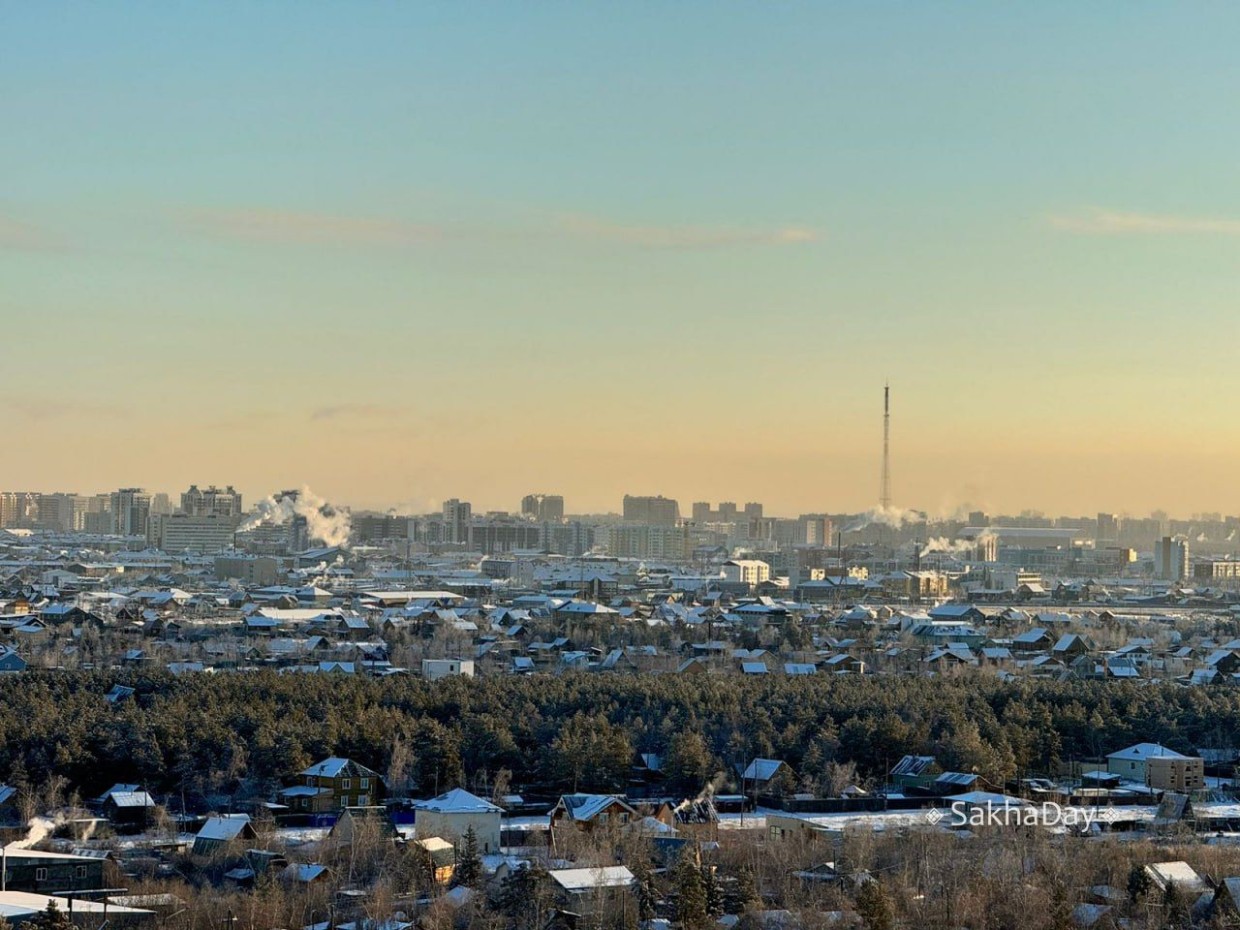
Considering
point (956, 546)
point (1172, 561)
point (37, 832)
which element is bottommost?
point (37, 832)

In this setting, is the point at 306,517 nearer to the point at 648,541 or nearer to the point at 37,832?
the point at 648,541

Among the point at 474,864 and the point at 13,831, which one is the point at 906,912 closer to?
the point at 474,864

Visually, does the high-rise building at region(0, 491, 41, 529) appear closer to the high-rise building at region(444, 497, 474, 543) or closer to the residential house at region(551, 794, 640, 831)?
the high-rise building at region(444, 497, 474, 543)

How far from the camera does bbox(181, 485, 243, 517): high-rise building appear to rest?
5480cm

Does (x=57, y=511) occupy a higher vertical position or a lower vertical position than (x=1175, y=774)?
higher

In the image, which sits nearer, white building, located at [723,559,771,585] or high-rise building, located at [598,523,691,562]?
white building, located at [723,559,771,585]

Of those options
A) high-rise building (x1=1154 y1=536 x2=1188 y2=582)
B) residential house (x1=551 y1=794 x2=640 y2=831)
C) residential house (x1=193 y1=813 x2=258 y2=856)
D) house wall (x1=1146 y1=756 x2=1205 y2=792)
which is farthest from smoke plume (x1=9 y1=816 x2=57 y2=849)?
high-rise building (x1=1154 y1=536 x2=1188 y2=582)

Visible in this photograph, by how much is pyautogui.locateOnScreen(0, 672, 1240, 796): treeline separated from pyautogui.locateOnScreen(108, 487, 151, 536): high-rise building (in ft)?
137

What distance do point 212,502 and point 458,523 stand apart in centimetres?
697

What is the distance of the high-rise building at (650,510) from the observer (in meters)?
71.4

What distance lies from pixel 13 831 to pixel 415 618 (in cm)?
1476

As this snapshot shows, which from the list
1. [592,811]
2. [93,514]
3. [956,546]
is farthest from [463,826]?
[93,514]

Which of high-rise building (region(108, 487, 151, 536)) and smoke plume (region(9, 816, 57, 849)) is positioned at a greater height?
high-rise building (region(108, 487, 151, 536))

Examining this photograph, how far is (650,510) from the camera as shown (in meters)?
71.8
